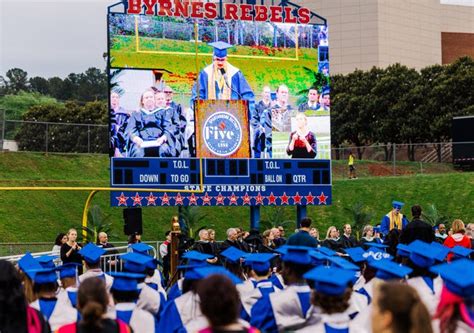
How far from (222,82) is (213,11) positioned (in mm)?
1972

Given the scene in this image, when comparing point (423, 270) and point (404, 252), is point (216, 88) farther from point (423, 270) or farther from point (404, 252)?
point (423, 270)

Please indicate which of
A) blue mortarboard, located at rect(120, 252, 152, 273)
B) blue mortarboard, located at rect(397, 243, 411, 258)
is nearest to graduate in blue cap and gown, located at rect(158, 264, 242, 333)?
blue mortarboard, located at rect(120, 252, 152, 273)

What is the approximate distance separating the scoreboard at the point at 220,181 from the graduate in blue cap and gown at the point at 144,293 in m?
15.6

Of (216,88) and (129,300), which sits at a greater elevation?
(216,88)

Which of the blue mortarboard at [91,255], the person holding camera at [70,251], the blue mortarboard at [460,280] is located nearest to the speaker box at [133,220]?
the person holding camera at [70,251]

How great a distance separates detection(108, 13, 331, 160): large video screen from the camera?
26125 mm

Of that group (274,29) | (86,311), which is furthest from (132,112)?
(86,311)

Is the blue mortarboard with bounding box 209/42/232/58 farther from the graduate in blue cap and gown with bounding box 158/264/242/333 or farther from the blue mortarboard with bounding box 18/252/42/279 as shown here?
the graduate in blue cap and gown with bounding box 158/264/242/333

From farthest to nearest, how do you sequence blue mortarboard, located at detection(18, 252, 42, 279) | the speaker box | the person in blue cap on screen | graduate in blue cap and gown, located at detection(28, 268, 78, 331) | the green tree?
the green tree, the speaker box, the person in blue cap on screen, blue mortarboard, located at detection(18, 252, 42, 279), graduate in blue cap and gown, located at detection(28, 268, 78, 331)

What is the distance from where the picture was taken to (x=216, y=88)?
2681 centimetres

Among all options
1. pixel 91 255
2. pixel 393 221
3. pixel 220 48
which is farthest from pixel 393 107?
pixel 91 255

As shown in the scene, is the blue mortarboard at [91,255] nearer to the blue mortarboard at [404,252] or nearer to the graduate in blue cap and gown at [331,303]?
the blue mortarboard at [404,252]

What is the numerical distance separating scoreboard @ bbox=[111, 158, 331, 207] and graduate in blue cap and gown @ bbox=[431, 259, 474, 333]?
1926 centimetres

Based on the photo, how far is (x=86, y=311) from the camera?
663 cm
